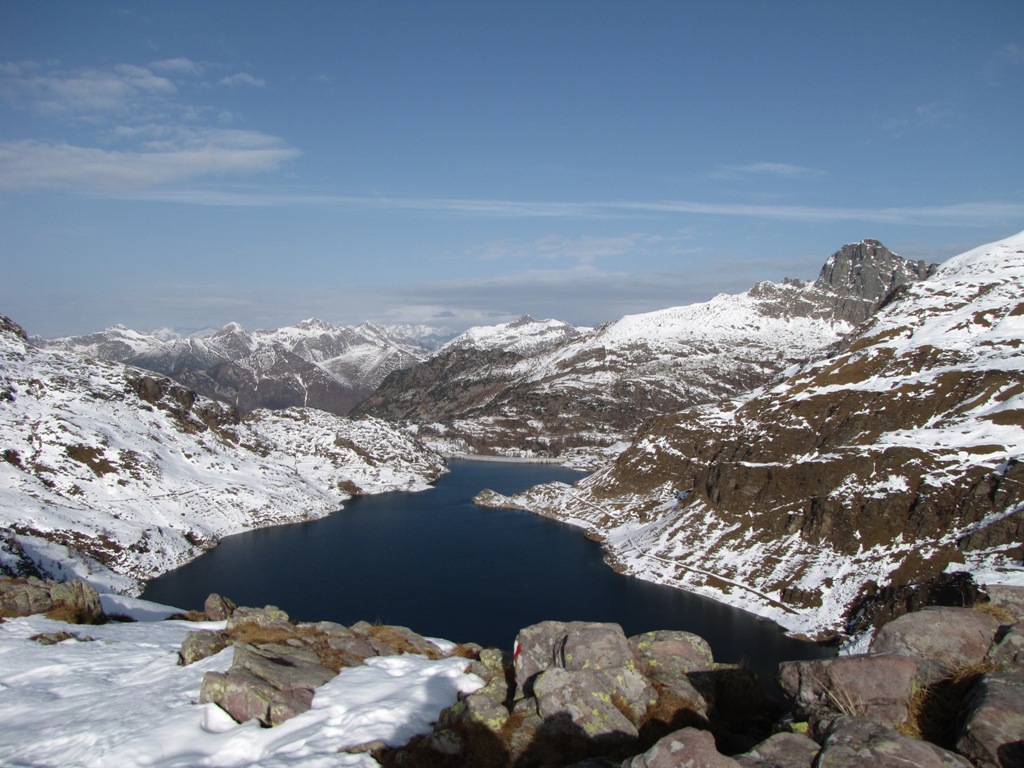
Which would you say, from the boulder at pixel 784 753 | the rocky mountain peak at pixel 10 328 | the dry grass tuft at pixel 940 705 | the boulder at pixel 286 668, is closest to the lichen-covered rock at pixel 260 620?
the boulder at pixel 286 668

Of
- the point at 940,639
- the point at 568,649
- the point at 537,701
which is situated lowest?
the point at 537,701

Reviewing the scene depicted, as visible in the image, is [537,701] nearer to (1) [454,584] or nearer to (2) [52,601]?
(2) [52,601]

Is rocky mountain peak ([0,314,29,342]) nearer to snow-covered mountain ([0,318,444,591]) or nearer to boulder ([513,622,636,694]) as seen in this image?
snow-covered mountain ([0,318,444,591])

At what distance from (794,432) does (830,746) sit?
10812 centimetres

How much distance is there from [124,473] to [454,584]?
63.4m

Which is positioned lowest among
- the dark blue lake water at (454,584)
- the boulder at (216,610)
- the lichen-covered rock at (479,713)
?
the dark blue lake water at (454,584)

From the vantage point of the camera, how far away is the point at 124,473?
11162cm

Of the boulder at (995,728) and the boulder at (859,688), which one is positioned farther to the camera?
the boulder at (859,688)

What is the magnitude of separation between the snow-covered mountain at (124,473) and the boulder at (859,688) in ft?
239

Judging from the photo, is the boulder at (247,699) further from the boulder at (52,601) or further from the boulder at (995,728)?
the boulder at (52,601)

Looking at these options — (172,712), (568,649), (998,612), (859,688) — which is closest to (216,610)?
(172,712)

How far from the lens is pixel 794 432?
11000cm

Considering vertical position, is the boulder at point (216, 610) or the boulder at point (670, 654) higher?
the boulder at point (670, 654)

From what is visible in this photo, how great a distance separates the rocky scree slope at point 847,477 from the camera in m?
73.3
